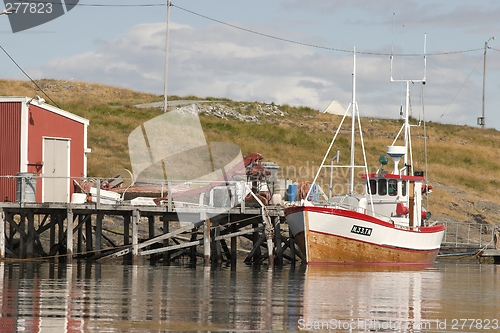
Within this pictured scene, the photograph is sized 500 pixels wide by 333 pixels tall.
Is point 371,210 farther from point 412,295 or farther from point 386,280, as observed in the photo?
point 412,295

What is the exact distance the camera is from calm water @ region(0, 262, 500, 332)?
18.6 m

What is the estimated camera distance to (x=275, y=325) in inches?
734

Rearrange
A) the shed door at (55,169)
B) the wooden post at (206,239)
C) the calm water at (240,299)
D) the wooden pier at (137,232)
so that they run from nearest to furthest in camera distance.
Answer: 1. the calm water at (240,299)
2. the wooden pier at (137,232)
3. the wooden post at (206,239)
4. the shed door at (55,169)

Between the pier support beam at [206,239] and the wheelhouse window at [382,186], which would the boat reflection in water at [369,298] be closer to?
the wheelhouse window at [382,186]

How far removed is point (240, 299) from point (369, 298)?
11.7 feet

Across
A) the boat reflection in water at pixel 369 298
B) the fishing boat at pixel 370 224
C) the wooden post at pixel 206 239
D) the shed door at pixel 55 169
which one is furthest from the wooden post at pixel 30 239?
the boat reflection in water at pixel 369 298

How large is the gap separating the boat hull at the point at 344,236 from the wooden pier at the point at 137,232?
1.53 m

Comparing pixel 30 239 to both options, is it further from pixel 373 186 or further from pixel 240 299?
pixel 240 299

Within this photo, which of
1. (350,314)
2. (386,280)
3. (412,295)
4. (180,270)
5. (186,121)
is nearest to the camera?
(350,314)

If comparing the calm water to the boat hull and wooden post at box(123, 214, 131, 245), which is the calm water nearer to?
the boat hull

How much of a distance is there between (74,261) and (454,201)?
29858 mm

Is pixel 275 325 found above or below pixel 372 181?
below

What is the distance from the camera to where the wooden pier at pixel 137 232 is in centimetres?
3384

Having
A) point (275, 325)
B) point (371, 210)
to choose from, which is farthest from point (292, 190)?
point (275, 325)
